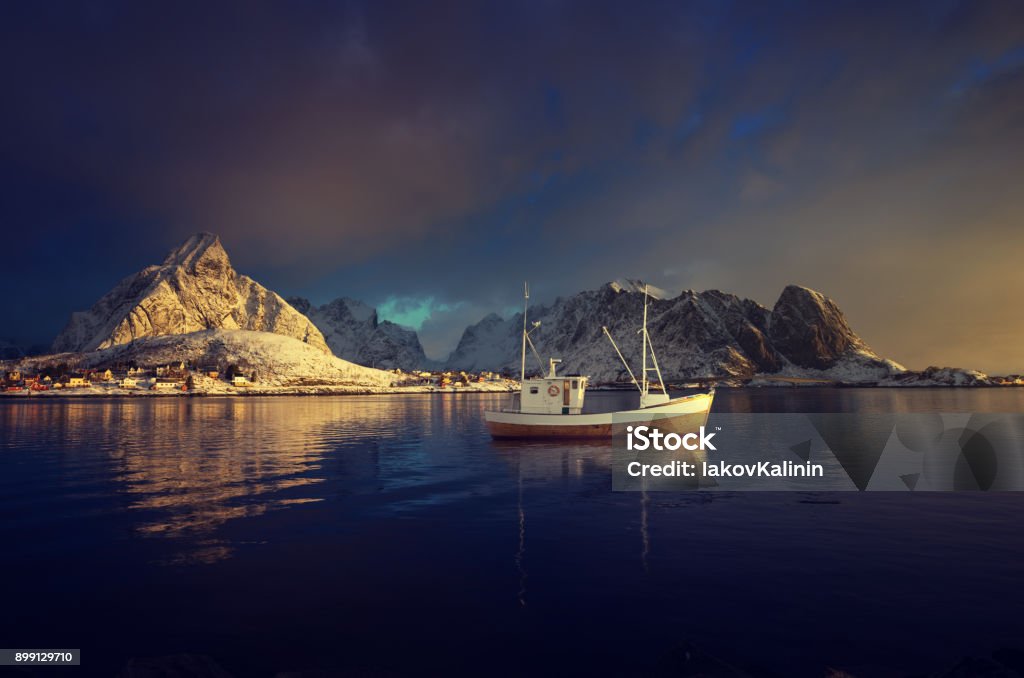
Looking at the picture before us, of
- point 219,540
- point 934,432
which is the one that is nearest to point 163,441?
point 219,540

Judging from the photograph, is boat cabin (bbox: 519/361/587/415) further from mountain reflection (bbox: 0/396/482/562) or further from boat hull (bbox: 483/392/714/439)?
mountain reflection (bbox: 0/396/482/562)

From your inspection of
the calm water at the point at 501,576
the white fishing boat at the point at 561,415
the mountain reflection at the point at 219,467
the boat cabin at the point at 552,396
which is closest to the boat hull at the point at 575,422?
the white fishing boat at the point at 561,415

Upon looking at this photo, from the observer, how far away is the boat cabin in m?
54.3

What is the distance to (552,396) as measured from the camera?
180 feet

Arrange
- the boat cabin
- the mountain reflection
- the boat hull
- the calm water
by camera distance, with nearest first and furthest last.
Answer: the calm water, the mountain reflection, the boat hull, the boat cabin

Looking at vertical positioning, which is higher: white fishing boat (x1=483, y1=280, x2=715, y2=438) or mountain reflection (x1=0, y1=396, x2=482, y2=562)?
white fishing boat (x1=483, y1=280, x2=715, y2=438)

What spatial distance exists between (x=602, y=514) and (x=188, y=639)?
1636 cm

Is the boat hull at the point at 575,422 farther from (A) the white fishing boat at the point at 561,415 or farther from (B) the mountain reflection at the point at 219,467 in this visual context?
(B) the mountain reflection at the point at 219,467

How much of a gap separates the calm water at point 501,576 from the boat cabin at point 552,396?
2355 centimetres

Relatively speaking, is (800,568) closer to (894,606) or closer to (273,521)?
(894,606)

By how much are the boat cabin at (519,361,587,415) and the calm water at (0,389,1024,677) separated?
A: 23.5 m

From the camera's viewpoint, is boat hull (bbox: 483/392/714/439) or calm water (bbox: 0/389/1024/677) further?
boat hull (bbox: 483/392/714/439)

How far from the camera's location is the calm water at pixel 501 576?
36.6ft

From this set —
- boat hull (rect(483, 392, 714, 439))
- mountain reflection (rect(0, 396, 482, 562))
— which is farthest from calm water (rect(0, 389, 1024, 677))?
boat hull (rect(483, 392, 714, 439))
